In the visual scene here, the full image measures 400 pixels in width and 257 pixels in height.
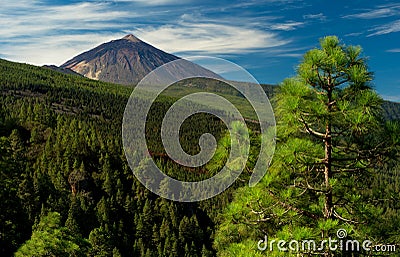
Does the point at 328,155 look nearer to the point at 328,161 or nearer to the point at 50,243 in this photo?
the point at 328,161

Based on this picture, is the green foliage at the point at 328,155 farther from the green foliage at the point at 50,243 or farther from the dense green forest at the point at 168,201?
the green foliage at the point at 50,243

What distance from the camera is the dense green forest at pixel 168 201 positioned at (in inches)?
286

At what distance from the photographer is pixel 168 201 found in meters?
74.4

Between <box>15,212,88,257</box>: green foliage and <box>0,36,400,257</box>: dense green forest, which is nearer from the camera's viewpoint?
<box>0,36,400,257</box>: dense green forest

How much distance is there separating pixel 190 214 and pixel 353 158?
7294 centimetres

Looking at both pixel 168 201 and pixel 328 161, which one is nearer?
pixel 328 161

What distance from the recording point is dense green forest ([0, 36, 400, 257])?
23.8 feet

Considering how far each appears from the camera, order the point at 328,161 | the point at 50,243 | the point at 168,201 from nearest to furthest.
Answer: the point at 328,161 → the point at 50,243 → the point at 168,201

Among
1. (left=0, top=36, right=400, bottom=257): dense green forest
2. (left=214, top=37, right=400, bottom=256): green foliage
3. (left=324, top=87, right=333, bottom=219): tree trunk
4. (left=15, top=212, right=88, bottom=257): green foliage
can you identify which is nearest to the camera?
(left=214, top=37, right=400, bottom=256): green foliage

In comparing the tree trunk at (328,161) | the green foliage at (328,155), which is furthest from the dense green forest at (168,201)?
the tree trunk at (328,161)

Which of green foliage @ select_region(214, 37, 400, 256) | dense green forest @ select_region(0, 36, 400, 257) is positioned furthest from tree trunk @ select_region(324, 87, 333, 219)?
dense green forest @ select_region(0, 36, 400, 257)

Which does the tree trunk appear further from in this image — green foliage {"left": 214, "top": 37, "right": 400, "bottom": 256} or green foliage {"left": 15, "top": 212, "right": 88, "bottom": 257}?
green foliage {"left": 15, "top": 212, "right": 88, "bottom": 257}

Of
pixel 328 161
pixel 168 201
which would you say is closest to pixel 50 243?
pixel 328 161

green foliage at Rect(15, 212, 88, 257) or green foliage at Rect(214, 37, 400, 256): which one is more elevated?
green foliage at Rect(214, 37, 400, 256)
